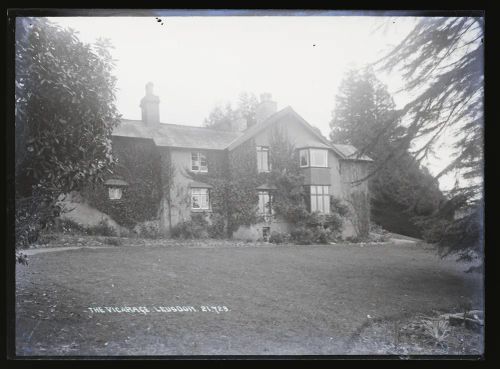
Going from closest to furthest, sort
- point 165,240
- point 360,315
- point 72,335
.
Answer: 1. point 72,335
2. point 360,315
3. point 165,240

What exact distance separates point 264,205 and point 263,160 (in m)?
0.79

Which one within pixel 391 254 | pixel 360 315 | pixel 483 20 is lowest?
pixel 360 315

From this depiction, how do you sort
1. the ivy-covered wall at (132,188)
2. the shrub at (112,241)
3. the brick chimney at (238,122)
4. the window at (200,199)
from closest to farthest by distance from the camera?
the ivy-covered wall at (132,188), the shrub at (112,241), the brick chimney at (238,122), the window at (200,199)

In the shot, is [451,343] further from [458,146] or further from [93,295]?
[93,295]

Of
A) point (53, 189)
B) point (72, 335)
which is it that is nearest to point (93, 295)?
point (72, 335)

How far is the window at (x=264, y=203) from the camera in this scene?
5.52 m

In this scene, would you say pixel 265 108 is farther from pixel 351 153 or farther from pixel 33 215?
pixel 33 215

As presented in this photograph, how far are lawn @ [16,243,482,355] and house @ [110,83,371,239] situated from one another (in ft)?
2.29

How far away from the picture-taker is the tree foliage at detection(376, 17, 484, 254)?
479cm

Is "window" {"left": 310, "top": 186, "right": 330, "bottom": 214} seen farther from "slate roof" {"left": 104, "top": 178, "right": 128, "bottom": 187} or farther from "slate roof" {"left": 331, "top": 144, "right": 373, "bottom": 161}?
"slate roof" {"left": 104, "top": 178, "right": 128, "bottom": 187}

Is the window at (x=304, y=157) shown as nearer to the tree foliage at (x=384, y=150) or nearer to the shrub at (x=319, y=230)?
the tree foliage at (x=384, y=150)

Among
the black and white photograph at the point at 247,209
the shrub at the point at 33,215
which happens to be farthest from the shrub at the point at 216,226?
the shrub at the point at 33,215

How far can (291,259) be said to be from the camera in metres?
5.41

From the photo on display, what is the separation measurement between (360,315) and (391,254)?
1.20 metres
